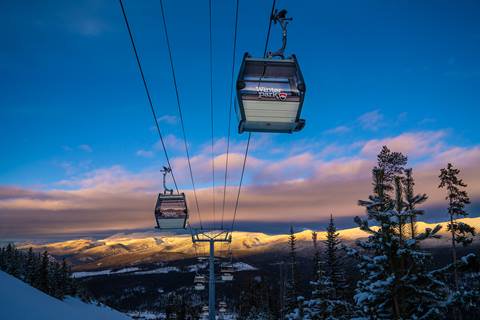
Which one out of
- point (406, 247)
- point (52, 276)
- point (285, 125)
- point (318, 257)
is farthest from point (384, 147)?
point (52, 276)

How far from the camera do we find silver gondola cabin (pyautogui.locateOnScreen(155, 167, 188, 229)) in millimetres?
21297

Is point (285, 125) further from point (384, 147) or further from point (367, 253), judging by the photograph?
point (384, 147)

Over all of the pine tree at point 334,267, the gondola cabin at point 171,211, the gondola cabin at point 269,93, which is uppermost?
the gondola cabin at point 269,93

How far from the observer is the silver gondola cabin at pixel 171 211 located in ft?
69.9

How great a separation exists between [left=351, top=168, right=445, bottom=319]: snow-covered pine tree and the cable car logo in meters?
6.08

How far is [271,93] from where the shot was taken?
670 cm

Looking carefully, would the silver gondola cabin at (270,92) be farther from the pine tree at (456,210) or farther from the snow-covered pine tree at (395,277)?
the pine tree at (456,210)

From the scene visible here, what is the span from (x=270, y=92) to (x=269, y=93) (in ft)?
0.09

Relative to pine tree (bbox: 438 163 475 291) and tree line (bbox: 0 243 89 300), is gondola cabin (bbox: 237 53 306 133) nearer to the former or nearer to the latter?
pine tree (bbox: 438 163 475 291)

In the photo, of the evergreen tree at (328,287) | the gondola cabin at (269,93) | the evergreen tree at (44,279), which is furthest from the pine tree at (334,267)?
the evergreen tree at (44,279)

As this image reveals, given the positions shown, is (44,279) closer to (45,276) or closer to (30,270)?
(45,276)

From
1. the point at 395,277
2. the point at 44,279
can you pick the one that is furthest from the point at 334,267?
the point at 44,279

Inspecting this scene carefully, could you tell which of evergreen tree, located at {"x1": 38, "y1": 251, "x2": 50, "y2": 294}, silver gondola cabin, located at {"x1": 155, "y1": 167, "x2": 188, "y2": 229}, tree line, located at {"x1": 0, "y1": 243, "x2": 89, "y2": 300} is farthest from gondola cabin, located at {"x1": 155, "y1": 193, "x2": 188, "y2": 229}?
evergreen tree, located at {"x1": 38, "y1": 251, "x2": 50, "y2": 294}

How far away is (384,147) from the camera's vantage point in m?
29.3
